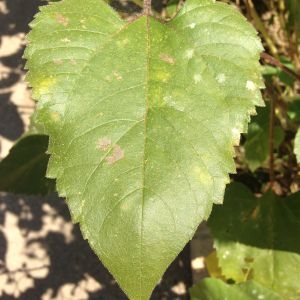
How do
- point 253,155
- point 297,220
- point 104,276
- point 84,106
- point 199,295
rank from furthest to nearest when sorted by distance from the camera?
point 104,276
point 253,155
point 199,295
point 297,220
point 84,106

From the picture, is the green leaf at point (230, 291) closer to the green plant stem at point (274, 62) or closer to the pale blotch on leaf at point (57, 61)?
the green plant stem at point (274, 62)

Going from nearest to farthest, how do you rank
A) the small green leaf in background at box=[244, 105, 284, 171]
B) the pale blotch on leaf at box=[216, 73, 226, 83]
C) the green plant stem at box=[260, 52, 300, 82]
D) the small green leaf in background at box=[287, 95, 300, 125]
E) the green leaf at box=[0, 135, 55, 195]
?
1. the pale blotch on leaf at box=[216, 73, 226, 83]
2. the green plant stem at box=[260, 52, 300, 82]
3. the green leaf at box=[0, 135, 55, 195]
4. the small green leaf in background at box=[244, 105, 284, 171]
5. the small green leaf in background at box=[287, 95, 300, 125]

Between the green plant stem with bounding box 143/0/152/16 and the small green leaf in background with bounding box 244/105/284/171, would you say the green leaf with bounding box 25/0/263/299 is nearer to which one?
the green plant stem with bounding box 143/0/152/16

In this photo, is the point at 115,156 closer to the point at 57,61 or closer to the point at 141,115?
the point at 141,115

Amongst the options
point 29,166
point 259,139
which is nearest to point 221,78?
point 29,166

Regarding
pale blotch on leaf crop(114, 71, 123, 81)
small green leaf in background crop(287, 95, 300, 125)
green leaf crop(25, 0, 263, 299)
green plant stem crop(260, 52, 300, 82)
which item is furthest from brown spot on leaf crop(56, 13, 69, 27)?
small green leaf in background crop(287, 95, 300, 125)

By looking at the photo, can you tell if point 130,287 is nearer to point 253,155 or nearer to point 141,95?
point 141,95

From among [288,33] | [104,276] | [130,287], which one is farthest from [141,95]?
[104,276]
